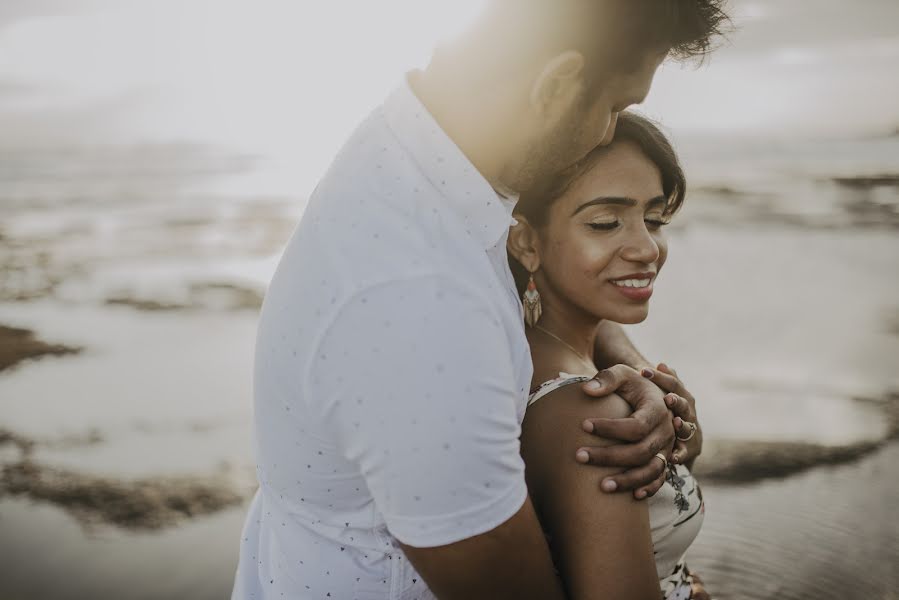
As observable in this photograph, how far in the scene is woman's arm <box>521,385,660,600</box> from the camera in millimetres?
1695

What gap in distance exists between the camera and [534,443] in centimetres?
187

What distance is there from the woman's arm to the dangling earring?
0.62m

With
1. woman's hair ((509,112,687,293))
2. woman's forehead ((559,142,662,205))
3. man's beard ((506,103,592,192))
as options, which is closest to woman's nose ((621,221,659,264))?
woman's forehead ((559,142,662,205))

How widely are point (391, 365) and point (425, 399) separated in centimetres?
8

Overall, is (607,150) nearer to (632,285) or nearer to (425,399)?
(632,285)

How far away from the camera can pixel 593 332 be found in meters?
2.63

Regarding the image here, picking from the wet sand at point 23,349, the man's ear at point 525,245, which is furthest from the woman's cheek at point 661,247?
the wet sand at point 23,349

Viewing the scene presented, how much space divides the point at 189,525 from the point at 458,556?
376 cm

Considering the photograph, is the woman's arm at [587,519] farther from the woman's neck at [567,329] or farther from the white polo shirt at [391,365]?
the woman's neck at [567,329]

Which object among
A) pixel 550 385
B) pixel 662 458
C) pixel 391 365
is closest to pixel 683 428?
pixel 662 458

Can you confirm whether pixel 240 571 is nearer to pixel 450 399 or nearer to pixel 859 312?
pixel 450 399

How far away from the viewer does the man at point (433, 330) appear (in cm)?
117

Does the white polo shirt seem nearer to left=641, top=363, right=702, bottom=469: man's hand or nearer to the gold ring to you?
the gold ring

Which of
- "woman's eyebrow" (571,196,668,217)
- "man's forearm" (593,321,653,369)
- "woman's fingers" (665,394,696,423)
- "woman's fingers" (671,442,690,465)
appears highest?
"woman's eyebrow" (571,196,668,217)
